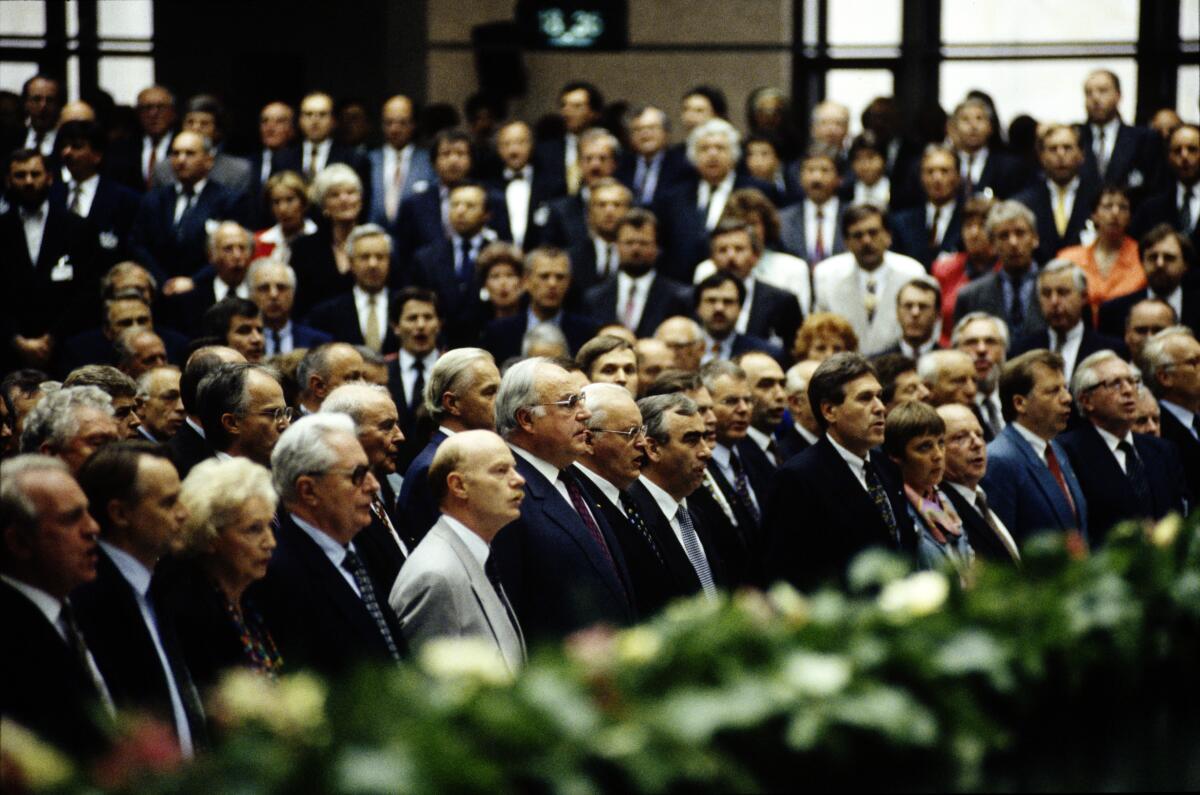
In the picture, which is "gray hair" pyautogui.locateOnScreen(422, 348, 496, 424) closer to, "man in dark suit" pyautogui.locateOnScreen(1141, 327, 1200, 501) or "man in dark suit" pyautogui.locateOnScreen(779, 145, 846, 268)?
"man in dark suit" pyautogui.locateOnScreen(1141, 327, 1200, 501)

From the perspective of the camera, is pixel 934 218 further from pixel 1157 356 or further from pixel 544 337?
pixel 544 337

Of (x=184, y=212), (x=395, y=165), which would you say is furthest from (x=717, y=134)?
(x=184, y=212)

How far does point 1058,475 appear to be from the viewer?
6.32 m

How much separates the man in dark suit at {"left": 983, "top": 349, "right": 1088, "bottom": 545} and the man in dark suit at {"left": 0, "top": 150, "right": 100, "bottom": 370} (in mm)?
4508

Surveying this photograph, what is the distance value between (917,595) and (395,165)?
7780mm

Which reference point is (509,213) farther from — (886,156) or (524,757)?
(524,757)

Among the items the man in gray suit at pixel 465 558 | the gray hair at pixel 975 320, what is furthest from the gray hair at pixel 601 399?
the gray hair at pixel 975 320

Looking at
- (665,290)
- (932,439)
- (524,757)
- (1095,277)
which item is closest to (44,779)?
(524,757)

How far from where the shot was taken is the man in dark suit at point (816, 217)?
9312mm

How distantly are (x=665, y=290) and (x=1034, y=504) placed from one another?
2.81 meters

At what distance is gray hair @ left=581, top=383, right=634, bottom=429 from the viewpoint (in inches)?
201

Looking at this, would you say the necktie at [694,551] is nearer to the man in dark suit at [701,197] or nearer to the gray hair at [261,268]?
→ the gray hair at [261,268]

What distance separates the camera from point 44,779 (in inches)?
83.5

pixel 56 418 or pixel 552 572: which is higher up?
pixel 56 418
